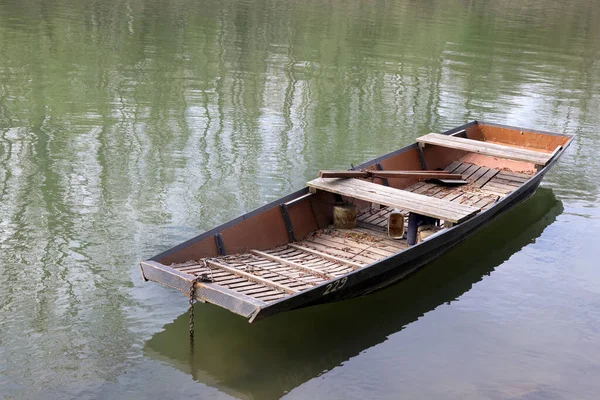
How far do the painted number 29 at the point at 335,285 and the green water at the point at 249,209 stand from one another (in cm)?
72

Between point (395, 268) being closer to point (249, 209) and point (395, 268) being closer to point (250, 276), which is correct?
point (250, 276)

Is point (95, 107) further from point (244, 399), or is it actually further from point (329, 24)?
point (329, 24)

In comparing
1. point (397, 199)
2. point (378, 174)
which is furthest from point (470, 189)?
point (397, 199)

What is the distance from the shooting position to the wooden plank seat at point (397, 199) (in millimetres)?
10227

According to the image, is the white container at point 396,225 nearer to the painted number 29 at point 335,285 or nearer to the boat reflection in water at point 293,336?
the boat reflection in water at point 293,336

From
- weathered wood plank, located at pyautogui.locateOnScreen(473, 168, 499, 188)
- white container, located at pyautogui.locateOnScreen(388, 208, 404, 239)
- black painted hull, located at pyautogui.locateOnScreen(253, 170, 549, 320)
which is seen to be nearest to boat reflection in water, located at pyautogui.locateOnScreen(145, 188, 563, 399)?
black painted hull, located at pyautogui.locateOnScreen(253, 170, 549, 320)

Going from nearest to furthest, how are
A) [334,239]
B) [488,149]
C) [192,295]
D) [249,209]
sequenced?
[192,295] < [334,239] < [249,209] < [488,149]

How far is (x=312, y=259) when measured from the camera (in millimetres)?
9891

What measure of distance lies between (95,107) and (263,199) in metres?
6.37

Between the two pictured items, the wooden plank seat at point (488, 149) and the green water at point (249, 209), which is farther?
the wooden plank seat at point (488, 149)

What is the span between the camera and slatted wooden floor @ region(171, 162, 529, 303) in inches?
339

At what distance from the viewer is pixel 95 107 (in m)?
17.2

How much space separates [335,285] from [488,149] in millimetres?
6384

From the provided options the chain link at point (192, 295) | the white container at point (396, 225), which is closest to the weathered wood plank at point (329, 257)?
the white container at point (396, 225)
